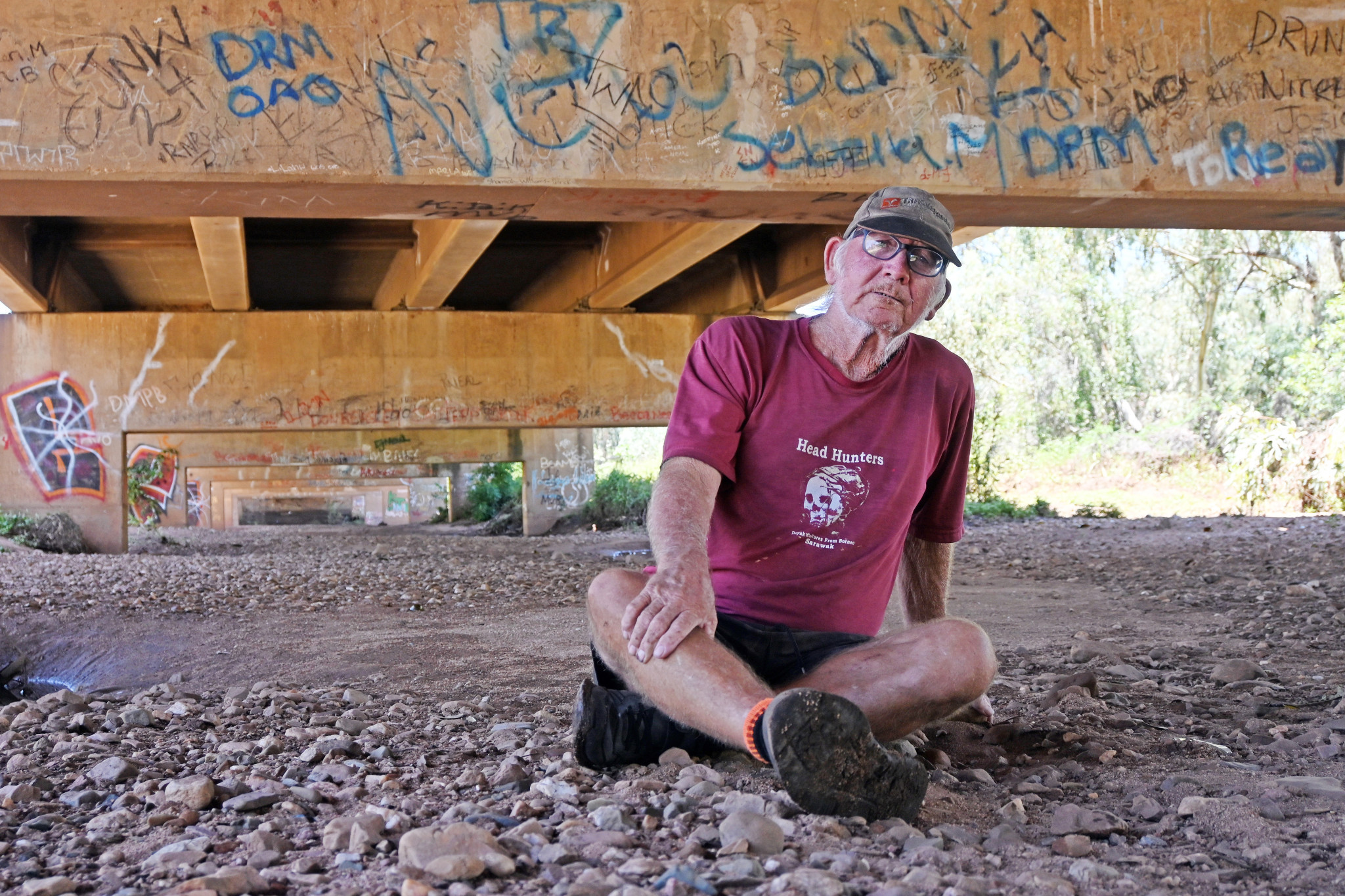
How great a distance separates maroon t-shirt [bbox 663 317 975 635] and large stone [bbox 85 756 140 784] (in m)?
1.50

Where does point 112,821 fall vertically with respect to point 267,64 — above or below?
below

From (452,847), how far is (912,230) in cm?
175

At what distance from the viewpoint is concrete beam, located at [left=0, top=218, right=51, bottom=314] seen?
10.1 metres

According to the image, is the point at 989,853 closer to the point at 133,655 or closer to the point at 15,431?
the point at 133,655

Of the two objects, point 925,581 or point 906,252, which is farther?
point 925,581

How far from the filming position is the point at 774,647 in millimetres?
2602

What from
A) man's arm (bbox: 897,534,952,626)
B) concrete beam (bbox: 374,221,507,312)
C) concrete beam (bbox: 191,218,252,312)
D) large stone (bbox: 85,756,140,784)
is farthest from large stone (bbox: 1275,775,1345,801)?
concrete beam (bbox: 191,218,252,312)

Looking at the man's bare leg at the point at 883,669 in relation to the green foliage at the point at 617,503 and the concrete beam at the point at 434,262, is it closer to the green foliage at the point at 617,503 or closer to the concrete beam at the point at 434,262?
the concrete beam at the point at 434,262

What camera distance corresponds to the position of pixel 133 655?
17.3 feet

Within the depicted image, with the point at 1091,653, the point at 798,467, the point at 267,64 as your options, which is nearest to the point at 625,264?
the point at 267,64

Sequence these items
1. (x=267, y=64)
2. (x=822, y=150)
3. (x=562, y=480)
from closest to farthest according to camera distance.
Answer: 1. (x=267, y=64)
2. (x=822, y=150)
3. (x=562, y=480)

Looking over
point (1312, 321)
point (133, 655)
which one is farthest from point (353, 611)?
point (1312, 321)

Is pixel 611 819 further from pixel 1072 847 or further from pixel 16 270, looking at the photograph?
pixel 16 270

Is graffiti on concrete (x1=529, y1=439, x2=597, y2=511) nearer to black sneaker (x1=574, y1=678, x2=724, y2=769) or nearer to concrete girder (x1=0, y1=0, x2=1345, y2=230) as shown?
concrete girder (x1=0, y1=0, x2=1345, y2=230)
